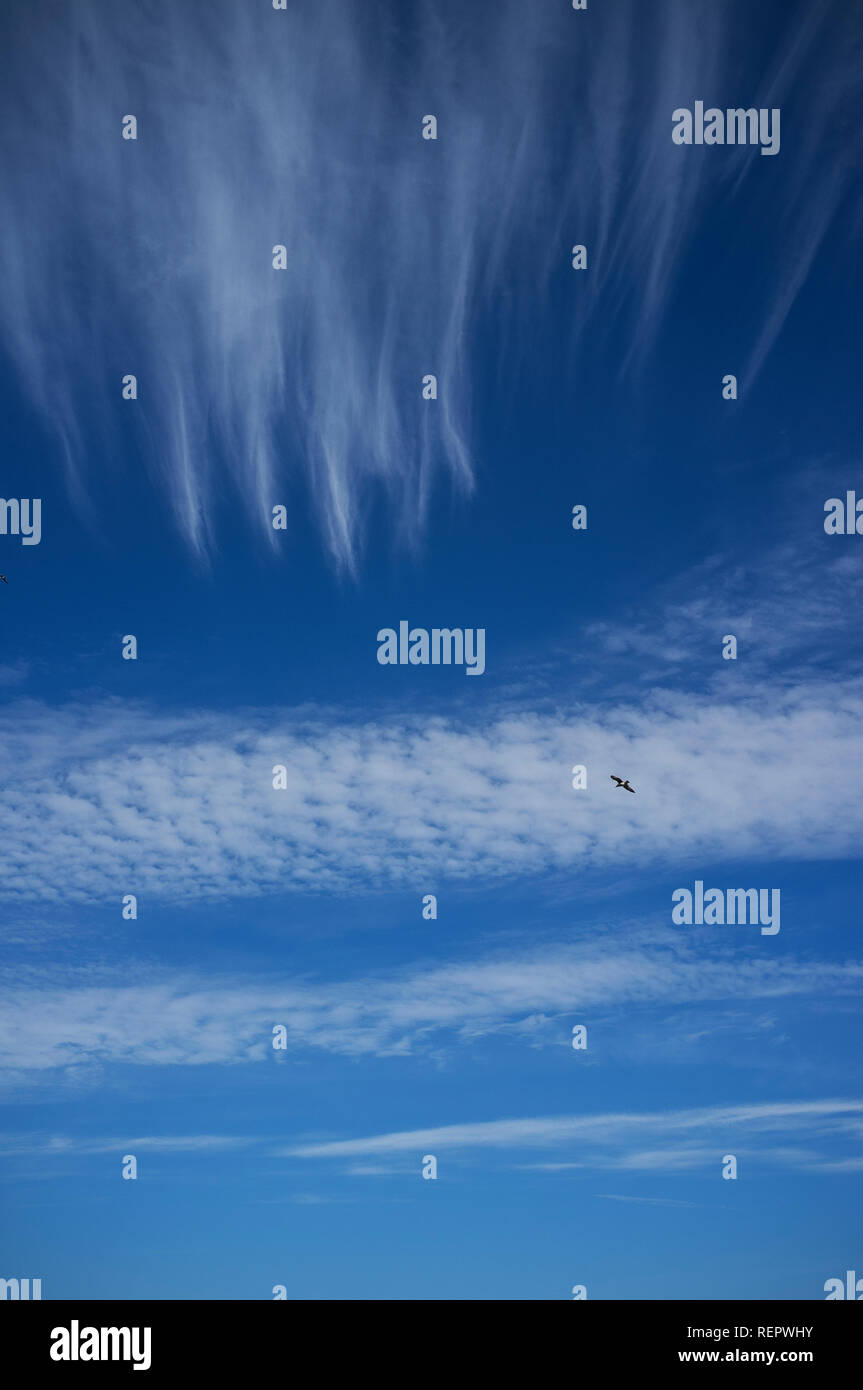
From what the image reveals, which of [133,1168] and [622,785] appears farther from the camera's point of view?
[622,785]

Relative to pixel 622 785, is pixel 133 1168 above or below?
below

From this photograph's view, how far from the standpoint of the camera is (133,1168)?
195ft

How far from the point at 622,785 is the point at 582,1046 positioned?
13.1 meters
